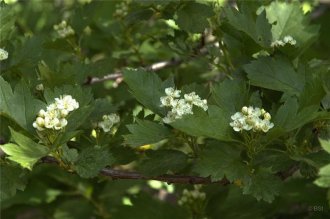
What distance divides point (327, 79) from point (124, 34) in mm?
1171

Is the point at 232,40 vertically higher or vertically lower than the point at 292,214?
higher

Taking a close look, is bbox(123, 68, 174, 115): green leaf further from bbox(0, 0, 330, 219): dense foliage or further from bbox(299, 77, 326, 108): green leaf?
bbox(299, 77, 326, 108): green leaf

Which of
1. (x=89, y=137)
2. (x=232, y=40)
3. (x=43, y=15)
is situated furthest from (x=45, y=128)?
(x=43, y=15)

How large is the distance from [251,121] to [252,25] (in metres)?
0.48

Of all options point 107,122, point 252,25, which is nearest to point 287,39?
A: point 252,25

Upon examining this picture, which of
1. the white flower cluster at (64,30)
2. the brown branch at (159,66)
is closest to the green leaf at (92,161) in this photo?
the brown branch at (159,66)

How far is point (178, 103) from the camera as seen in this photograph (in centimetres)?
162

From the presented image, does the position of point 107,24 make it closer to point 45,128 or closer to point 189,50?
point 189,50

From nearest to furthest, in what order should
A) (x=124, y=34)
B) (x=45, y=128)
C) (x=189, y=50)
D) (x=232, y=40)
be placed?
1. (x=45, y=128)
2. (x=232, y=40)
3. (x=189, y=50)
4. (x=124, y=34)

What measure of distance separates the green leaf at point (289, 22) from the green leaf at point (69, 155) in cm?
80

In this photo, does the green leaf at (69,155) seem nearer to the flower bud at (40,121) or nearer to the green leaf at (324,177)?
the flower bud at (40,121)

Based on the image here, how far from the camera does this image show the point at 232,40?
204 cm

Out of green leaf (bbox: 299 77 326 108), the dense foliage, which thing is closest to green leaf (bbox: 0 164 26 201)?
the dense foliage

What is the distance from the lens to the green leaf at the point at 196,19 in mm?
2027
